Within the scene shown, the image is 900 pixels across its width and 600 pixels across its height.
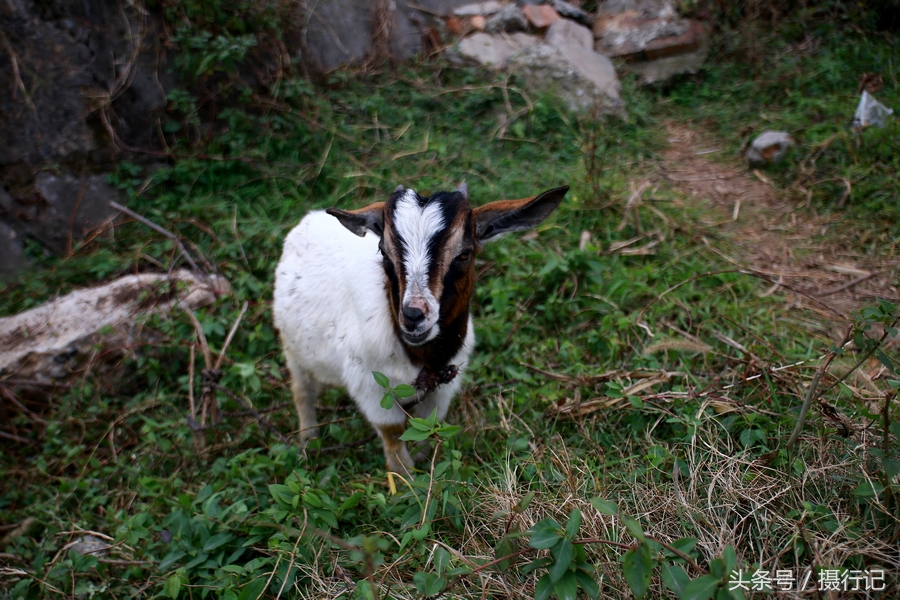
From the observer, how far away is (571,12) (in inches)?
323

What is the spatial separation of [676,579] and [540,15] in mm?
8006

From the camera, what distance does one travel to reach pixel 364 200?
5.58m

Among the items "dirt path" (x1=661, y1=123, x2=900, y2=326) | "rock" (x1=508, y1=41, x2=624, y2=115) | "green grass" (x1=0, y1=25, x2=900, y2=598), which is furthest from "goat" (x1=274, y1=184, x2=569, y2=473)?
"rock" (x1=508, y1=41, x2=624, y2=115)

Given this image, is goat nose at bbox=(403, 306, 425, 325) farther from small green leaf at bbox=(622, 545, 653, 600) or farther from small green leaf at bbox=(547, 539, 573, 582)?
small green leaf at bbox=(622, 545, 653, 600)

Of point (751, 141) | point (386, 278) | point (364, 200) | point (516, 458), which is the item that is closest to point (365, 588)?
point (516, 458)

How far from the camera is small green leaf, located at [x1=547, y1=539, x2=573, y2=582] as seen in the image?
5.93ft

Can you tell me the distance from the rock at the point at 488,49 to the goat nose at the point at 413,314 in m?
5.65

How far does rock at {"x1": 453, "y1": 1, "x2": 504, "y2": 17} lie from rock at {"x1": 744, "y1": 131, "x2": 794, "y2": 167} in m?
4.22

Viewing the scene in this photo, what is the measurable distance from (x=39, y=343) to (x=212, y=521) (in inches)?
104

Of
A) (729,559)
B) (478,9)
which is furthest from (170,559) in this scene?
(478,9)

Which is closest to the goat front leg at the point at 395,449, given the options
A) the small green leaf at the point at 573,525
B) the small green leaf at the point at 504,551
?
the small green leaf at the point at 504,551

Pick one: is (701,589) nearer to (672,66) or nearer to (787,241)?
(787,241)

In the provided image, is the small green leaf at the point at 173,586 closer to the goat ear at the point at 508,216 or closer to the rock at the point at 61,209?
the goat ear at the point at 508,216

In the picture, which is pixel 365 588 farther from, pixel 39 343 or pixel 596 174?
pixel 596 174
